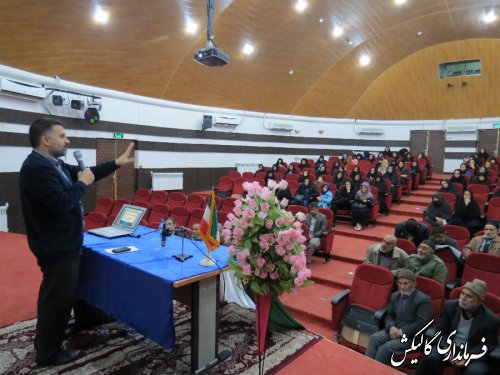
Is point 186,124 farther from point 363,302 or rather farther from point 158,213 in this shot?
point 363,302

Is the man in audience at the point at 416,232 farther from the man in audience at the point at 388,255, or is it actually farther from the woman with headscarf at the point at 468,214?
the woman with headscarf at the point at 468,214

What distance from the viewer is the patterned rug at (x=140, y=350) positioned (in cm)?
248

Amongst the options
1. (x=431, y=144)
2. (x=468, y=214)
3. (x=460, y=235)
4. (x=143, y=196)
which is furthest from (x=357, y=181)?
(x=431, y=144)

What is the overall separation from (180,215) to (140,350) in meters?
3.99

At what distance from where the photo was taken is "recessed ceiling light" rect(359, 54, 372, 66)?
12.0m

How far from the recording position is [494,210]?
20.5 feet

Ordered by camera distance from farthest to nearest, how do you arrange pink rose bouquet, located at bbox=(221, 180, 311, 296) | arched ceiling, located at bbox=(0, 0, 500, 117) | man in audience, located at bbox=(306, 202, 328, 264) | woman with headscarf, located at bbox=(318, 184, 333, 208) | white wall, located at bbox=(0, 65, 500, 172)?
woman with headscarf, located at bbox=(318, 184, 333, 208), white wall, located at bbox=(0, 65, 500, 172), arched ceiling, located at bbox=(0, 0, 500, 117), man in audience, located at bbox=(306, 202, 328, 264), pink rose bouquet, located at bbox=(221, 180, 311, 296)

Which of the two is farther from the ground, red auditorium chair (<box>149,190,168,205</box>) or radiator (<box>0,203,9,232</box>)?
red auditorium chair (<box>149,190,168,205</box>)

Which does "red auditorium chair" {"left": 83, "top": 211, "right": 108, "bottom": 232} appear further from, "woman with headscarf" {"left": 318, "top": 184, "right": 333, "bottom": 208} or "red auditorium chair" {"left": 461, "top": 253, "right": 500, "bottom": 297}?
"red auditorium chair" {"left": 461, "top": 253, "right": 500, "bottom": 297}

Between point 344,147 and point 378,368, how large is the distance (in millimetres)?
12536

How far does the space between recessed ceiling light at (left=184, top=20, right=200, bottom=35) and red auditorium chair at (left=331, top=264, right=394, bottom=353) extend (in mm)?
6615

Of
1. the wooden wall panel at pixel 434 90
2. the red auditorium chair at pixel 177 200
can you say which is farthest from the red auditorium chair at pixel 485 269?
the wooden wall panel at pixel 434 90

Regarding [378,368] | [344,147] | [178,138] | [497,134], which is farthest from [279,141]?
[378,368]

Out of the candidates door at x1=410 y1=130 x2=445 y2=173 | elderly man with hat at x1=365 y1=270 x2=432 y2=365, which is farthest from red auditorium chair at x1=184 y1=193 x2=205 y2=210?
door at x1=410 y1=130 x2=445 y2=173
